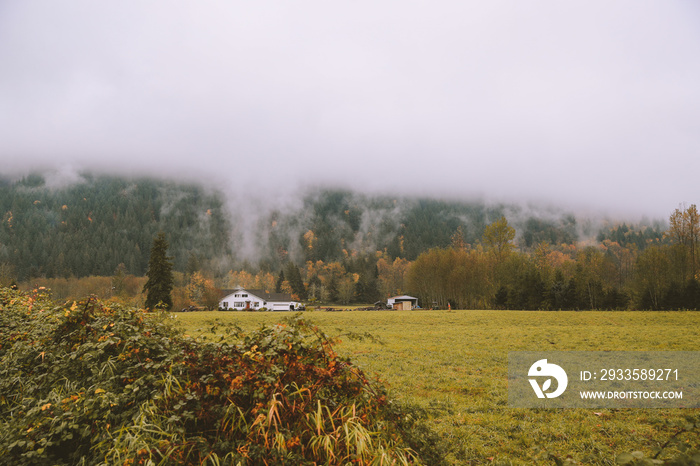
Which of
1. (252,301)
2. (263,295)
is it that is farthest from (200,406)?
A: (263,295)

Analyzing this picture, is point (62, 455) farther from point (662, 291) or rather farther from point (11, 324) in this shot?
point (662, 291)

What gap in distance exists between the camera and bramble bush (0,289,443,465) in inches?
136

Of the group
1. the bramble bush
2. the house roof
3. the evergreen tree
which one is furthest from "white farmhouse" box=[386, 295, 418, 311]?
the bramble bush

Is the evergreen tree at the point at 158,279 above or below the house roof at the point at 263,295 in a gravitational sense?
above

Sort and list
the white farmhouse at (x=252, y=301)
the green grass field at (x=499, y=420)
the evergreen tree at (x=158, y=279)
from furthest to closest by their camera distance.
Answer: the white farmhouse at (x=252, y=301) < the evergreen tree at (x=158, y=279) < the green grass field at (x=499, y=420)

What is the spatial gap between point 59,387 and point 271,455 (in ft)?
9.88

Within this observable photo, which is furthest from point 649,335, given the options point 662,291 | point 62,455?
point 662,291

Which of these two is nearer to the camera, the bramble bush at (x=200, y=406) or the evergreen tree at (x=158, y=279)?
the bramble bush at (x=200, y=406)

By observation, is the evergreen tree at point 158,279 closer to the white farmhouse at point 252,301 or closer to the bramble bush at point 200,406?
the white farmhouse at point 252,301

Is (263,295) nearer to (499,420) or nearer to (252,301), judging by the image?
(252,301)

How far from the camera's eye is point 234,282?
7229 inches

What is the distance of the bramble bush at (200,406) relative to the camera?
3.46 m

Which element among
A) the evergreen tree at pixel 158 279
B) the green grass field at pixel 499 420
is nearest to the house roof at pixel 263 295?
the evergreen tree at pixel 158 279

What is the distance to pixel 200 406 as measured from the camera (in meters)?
3.77
